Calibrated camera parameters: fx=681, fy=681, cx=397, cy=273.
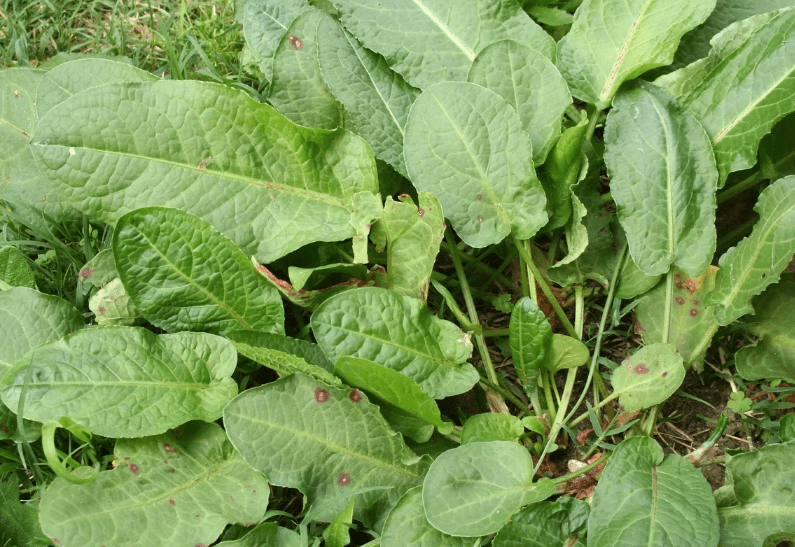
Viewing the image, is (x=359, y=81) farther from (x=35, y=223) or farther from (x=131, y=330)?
(x=35, y=223)

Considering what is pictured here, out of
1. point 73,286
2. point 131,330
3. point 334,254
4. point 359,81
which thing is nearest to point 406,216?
point 334,254

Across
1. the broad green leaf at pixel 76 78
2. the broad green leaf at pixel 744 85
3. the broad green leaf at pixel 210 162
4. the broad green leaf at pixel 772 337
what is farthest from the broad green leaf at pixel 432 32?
the broad green leaf at pixel 772 337

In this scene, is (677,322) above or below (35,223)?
below

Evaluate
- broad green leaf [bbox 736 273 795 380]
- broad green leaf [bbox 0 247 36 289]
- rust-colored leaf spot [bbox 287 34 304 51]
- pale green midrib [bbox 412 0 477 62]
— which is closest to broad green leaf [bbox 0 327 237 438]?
broad green leaf [bbox 0 247 36 289]

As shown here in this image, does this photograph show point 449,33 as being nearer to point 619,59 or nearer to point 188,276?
point 619,59

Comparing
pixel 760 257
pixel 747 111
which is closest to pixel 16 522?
pixel 760 257

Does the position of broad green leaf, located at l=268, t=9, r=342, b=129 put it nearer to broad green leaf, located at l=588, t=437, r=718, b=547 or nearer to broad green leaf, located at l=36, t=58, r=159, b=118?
broad green leaf, located at l=36, t=58, r=159, b=118

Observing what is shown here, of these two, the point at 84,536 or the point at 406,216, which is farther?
the point at 406,216

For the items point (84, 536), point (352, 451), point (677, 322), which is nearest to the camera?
point (84, 536)
